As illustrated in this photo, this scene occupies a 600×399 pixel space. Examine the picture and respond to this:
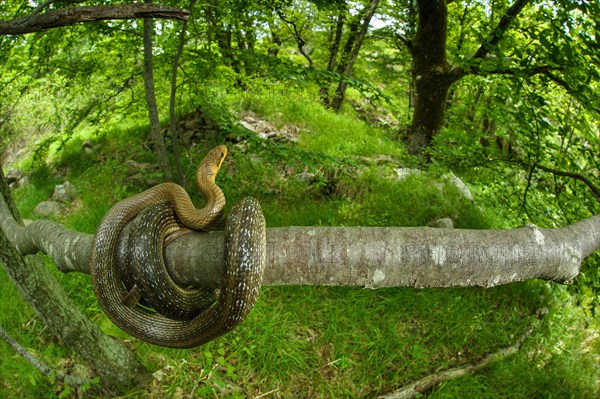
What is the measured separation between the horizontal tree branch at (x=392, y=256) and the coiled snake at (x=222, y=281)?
6cm

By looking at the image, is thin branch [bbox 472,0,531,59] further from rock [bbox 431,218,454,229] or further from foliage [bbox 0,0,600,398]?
rock [bbox 431,218,454,229]

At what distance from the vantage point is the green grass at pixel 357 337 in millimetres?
3260

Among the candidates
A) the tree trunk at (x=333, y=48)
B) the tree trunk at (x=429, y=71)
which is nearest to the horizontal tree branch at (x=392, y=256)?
the tree trunk at (x=429, y=71)

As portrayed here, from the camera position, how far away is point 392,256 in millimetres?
1150

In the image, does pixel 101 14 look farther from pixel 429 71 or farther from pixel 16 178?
pixel 16 178

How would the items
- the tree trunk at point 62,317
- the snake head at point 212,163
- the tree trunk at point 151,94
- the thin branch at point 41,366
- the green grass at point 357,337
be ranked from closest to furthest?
the thin branch at point 41,366 → the tree trunk at point 62,317 → the snake head at point 212,163 → the green grass at point 357,337 → the tree trunk at point 151,94

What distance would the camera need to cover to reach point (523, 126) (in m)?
3.25

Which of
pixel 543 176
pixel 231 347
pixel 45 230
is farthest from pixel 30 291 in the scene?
pixel 543 176

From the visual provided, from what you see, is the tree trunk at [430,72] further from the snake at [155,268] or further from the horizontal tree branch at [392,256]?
the snake at [155,268]

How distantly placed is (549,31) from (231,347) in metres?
3.66

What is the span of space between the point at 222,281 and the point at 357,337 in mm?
2664

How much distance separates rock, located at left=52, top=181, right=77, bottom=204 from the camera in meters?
5.94

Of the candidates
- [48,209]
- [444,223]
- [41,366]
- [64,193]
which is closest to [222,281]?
[41,366]

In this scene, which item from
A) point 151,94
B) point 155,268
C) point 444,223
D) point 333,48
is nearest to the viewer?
point 155,268
